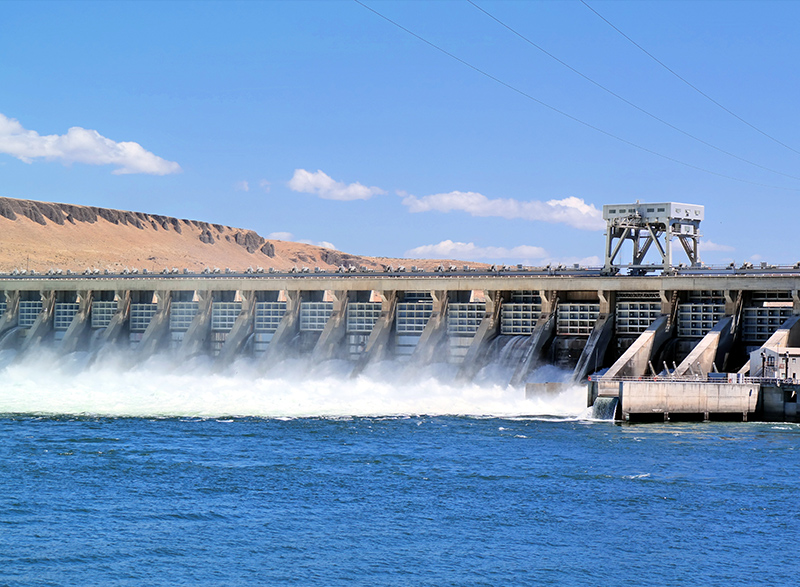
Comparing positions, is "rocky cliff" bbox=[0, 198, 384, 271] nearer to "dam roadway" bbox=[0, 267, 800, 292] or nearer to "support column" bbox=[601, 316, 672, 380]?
"dam roadway" bbox=[0, 267, 800, 292]

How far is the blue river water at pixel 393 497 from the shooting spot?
82.3 ft

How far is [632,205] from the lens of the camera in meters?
64.4

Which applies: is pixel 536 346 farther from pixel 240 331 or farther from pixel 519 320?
pixel 240 331

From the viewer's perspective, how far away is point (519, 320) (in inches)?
2372

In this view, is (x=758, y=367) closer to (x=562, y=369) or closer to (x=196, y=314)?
(x=562, y=369)

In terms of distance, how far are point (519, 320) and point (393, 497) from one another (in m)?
29.5

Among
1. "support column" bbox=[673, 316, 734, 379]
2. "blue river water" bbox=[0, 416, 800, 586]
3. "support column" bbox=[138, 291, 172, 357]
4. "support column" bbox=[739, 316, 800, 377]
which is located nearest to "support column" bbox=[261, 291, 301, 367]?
"support column" bbox=[138, 291, 172, 357]

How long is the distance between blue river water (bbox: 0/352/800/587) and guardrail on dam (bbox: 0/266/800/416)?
19.1ft

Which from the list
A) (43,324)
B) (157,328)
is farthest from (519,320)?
(43,324)

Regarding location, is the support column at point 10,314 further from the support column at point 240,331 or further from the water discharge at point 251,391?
the support column at point 240,331

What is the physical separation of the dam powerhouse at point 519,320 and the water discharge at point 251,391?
1.10 meters

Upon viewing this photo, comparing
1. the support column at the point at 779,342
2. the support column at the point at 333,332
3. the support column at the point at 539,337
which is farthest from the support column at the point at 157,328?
the support column at the point at 779,342

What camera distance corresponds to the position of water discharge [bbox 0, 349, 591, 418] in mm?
50375

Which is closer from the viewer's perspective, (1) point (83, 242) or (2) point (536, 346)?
(2) point (536, 346)
